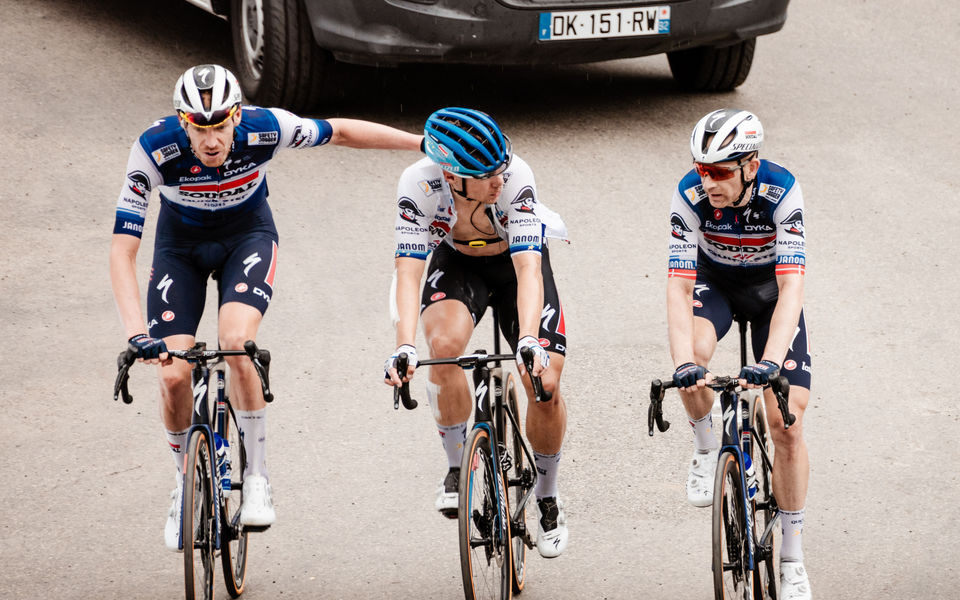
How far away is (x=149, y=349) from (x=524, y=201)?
1.59m

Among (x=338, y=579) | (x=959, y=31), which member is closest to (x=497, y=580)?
(x=338, y=579)

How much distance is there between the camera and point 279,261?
8.39 meters

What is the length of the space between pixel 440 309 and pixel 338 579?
1.24 m

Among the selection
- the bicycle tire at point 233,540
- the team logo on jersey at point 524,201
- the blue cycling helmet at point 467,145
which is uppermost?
the blue cycling helmet at point 467,145

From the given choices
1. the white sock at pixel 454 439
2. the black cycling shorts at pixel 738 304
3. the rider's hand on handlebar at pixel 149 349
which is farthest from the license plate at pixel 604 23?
the rider's hand on handlebar at pixel 149 349

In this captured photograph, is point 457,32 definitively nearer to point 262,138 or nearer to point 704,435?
point 262,138

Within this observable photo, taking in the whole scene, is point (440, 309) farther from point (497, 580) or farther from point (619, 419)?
point (619, 419)

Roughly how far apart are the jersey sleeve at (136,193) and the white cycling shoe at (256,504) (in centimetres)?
112

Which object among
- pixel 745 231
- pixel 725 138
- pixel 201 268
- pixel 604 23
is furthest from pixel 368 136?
pixel 604 23

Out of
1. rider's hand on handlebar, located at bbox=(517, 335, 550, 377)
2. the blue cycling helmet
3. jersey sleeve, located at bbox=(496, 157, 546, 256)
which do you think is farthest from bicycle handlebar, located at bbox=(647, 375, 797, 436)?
the blue cycling helmet

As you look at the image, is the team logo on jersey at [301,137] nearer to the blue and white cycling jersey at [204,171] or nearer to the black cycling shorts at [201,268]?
the blue and white cycling jersey at [204,171]

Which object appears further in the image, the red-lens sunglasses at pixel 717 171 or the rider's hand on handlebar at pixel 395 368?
the red-lens sunglasses at pixel 717 171

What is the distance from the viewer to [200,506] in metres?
5.02

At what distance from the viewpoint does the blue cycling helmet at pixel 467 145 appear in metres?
4.95
